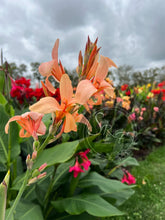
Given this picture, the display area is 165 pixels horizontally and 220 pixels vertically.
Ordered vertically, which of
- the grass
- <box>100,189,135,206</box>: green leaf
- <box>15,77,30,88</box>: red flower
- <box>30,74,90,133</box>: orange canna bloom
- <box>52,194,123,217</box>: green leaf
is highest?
<box>15,77,30,88</box>: red flower

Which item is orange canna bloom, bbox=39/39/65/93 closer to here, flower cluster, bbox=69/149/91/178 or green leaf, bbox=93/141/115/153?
green leaf, bbox=93/141/115/153

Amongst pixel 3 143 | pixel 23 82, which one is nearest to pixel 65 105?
pixel 3 143

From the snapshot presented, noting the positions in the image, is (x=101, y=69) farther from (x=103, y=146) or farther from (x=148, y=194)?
(x=148, y=194)

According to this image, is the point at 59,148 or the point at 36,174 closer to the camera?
the point at 36,174

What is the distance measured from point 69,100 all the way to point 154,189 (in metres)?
2.49

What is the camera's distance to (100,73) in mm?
395

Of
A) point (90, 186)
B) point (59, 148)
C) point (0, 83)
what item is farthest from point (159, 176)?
point (0, 83)

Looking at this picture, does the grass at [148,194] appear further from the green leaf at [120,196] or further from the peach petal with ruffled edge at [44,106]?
the peach petal with ruffled edge at [44,106]

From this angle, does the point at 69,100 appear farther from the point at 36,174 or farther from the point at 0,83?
the point at 0,83

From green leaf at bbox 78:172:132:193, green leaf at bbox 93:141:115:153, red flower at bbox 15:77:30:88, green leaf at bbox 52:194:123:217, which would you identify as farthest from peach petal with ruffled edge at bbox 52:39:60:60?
red flower at bbox 15:77:30:88

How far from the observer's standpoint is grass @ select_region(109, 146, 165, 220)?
1931 mm

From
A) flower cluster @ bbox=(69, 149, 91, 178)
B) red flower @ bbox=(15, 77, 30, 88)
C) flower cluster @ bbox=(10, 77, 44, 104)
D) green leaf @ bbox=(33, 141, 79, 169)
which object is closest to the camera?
green leaf @ bbox=(33, 141, 79, 169)

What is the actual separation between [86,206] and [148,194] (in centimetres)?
144

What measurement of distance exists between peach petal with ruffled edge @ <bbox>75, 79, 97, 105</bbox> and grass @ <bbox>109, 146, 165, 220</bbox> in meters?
A: 1.41
